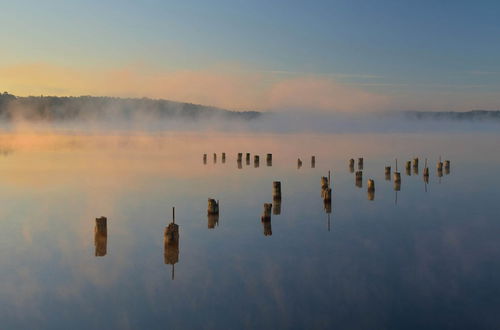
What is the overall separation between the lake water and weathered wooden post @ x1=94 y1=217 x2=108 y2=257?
0.28ft

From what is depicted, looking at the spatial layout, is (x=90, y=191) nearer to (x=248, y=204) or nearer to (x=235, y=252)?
(x=248, y=204)

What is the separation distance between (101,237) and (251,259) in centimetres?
537

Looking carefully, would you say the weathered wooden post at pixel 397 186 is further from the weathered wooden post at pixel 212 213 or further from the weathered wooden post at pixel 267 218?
the weathered wooden post at pixel 212 213

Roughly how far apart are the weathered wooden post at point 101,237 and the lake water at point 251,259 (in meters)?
0.08

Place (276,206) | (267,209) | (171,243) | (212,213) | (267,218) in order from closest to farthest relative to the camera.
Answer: (171,243)
(267,209)
(267,218)
(212,213)
(276,206)

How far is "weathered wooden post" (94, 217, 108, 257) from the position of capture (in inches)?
695

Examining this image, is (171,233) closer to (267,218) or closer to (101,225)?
(101,225)

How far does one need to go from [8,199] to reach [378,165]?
102ft

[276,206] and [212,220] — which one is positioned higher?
[276,206]

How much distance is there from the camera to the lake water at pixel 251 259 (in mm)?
12578

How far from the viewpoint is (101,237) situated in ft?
60.0

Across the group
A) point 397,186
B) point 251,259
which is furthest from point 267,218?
point 397,186

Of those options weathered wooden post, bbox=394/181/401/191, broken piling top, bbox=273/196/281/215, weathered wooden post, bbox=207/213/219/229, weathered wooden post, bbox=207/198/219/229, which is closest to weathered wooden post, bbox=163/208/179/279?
weathered wooden post, bbox=207/213/219/229

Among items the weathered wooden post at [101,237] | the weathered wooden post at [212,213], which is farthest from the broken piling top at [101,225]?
the weathered wooden post at [212,213]
